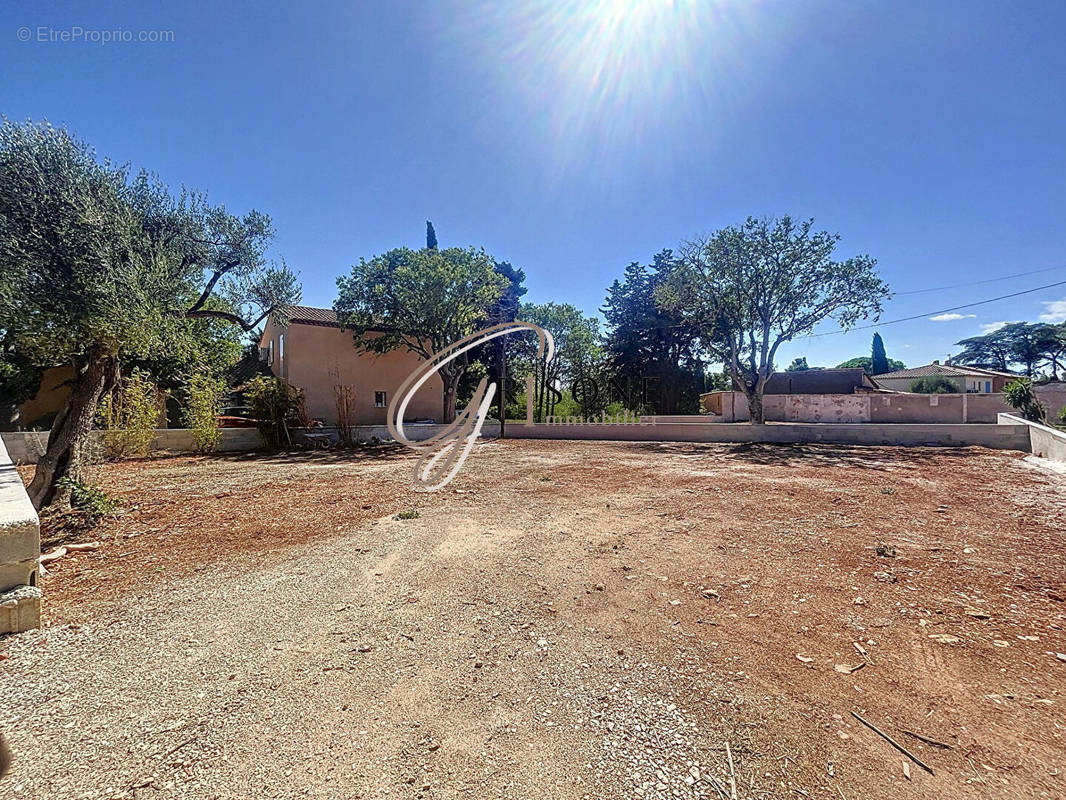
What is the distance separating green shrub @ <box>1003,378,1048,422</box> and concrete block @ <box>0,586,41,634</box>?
2457cm

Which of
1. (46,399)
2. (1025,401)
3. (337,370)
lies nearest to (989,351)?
(1025,401)

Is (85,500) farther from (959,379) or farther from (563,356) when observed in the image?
(959,379)

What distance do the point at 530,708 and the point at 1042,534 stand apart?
573cm

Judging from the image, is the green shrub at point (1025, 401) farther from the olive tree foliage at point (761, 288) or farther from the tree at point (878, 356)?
the tree at point (878, 356)

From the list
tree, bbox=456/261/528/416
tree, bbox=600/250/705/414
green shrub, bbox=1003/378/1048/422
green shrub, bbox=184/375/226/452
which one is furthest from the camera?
tree, bbox=600/250/705/414

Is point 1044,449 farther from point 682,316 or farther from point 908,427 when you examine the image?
point 682,316

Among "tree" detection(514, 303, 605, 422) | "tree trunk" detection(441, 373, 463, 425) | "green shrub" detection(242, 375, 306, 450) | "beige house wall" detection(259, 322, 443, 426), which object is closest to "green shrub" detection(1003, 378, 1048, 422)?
"tree" detection(514, 303, 605, 422)

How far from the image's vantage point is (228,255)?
1038cm

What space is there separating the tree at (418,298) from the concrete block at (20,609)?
12.8 meters

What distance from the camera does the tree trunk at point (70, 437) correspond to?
14.8ft

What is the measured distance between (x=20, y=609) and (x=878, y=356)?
54366mm

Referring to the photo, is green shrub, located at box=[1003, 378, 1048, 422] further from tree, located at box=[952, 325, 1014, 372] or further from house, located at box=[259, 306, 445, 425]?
tree, located at box=[952, 325, 1014, 372]

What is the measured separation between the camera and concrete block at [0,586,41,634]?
2.46m

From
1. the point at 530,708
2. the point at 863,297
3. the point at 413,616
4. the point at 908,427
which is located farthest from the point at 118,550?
the point at 863,297
